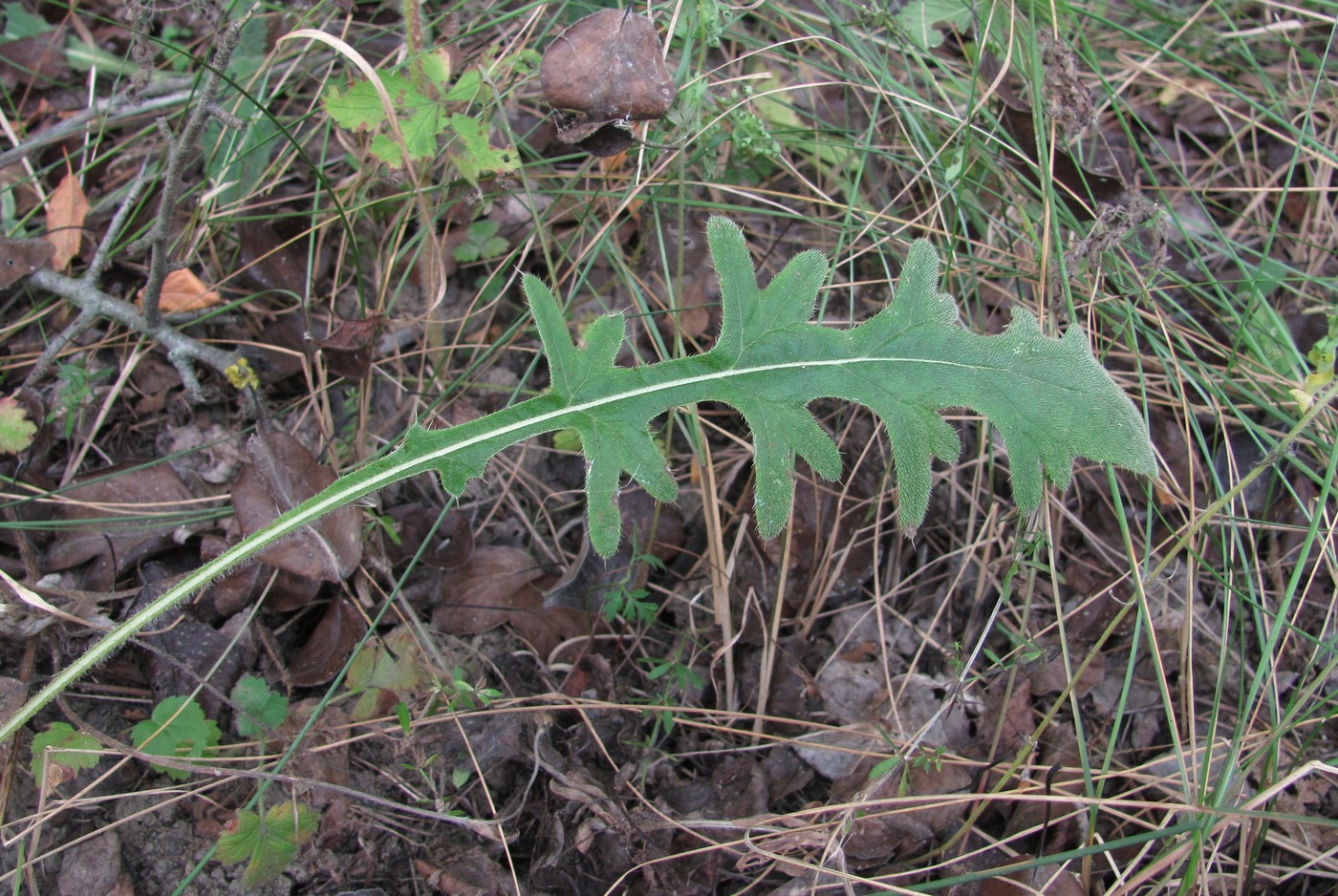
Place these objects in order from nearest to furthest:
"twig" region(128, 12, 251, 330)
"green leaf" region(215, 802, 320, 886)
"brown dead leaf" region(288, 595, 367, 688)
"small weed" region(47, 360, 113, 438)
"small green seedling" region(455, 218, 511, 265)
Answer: "green leaf" region(215, 802, 320, 886)
"twig" region(128, 12, 251, 330)
"brown dead leaf" region(288, 595, 367, 688)
"small weed" region(47, 360, 113, 438)
"small green seedling" region(455, 218, 511, 265)

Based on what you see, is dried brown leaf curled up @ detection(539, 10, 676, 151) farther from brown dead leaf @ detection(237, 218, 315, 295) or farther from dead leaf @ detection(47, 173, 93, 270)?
dead leaf @ detection(47, 173, 93, 270)

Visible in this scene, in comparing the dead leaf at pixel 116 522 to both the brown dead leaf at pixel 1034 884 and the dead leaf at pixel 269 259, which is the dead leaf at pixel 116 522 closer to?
the dead leaf at pixel 269 259

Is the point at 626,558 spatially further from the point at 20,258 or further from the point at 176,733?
the point at 20,258

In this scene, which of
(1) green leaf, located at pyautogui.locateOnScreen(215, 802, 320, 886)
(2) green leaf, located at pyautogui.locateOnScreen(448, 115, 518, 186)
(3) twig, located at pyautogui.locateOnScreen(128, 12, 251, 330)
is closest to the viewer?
(1) green leaf, located at pyautogui.locateOnScreen(215, 802, 320, 886)

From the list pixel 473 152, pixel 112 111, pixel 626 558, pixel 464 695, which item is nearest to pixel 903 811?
pixel 626 558

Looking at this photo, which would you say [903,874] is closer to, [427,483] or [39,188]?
[427,483]

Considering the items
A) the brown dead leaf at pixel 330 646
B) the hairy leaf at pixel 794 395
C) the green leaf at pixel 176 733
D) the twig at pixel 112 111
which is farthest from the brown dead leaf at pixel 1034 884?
the twig at pixel 112 111

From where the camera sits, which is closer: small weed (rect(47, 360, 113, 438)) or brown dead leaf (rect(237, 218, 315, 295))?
small weed (rect(47, 360, 113, 438))

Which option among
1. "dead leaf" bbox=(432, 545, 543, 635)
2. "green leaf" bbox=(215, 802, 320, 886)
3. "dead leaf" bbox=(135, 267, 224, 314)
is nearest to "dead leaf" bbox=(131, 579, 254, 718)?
"green leaf" bbox=(215, 802, 320, 886)
